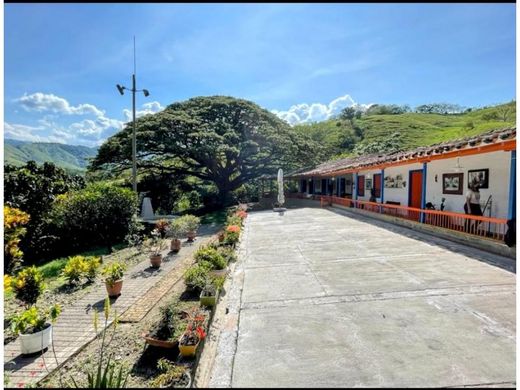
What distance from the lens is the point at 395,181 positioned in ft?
48.1

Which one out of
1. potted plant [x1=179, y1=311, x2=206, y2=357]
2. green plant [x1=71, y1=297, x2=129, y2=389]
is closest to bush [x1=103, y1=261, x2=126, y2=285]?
green plant [x1=71, y1=297, x2=129, y2=389]

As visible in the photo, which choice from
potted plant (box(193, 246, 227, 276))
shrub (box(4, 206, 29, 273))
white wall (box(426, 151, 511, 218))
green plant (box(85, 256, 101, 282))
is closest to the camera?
potted plant (box(193, 246, 227, 276))

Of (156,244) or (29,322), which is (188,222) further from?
(29,322)

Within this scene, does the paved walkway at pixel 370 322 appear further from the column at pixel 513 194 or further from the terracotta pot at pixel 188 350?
the column at pixel 513 194

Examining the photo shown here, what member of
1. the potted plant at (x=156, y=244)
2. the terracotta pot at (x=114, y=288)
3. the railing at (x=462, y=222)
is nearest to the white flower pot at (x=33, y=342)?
the terracotta pot at (x=114, y=288)

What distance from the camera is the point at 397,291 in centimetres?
498

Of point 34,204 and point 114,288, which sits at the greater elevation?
point 34,204

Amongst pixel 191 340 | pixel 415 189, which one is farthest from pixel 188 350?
pixel 415 189

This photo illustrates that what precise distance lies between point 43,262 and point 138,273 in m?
7.13

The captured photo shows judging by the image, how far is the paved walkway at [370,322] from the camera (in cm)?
294

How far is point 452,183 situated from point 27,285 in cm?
1241

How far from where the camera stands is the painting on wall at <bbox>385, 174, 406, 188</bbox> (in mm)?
14078

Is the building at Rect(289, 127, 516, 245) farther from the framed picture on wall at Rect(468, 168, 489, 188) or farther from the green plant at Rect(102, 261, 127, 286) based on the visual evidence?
→ the green plant at Rect(102, 261, 127, 286)

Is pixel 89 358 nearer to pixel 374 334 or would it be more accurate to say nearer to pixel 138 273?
pixel 374 334
